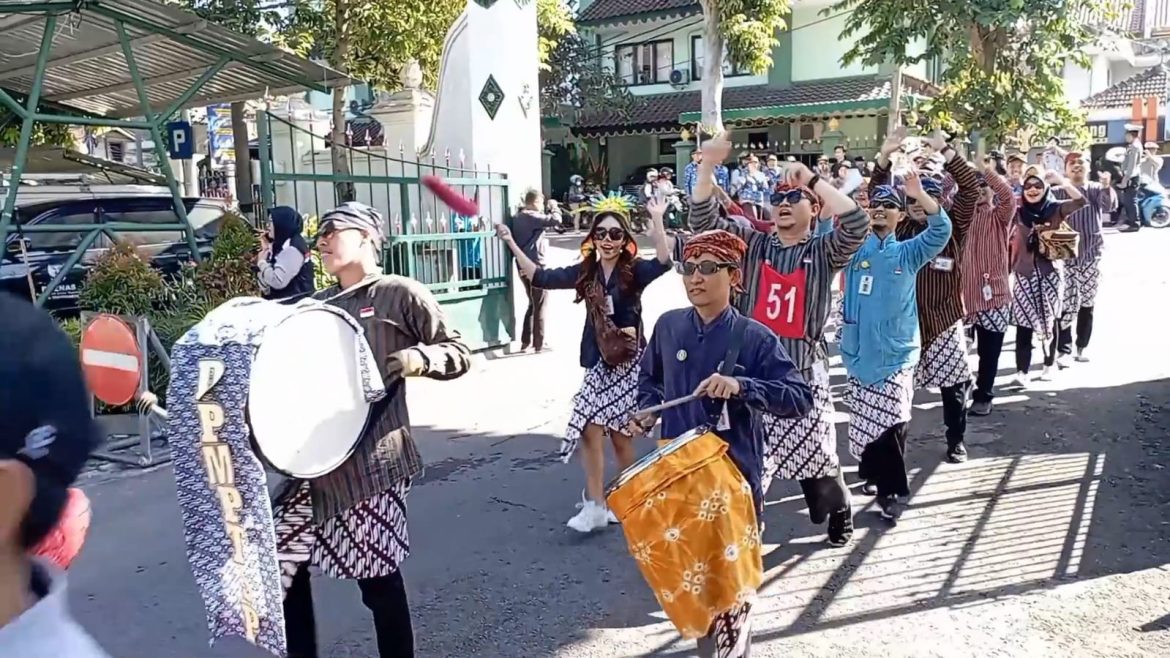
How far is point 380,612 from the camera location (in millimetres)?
3416

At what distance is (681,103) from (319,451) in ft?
95.5

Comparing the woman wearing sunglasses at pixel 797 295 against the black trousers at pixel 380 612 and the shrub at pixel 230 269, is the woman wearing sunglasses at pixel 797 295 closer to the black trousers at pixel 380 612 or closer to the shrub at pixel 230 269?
the black trousers at pixel 380 612

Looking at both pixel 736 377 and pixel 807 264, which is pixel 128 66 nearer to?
pixel 807 264

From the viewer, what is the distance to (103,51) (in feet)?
33.1

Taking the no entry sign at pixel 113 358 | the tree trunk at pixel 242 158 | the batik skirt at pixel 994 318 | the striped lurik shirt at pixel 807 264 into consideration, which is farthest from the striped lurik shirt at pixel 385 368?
the tree trunk at pixel 242 158

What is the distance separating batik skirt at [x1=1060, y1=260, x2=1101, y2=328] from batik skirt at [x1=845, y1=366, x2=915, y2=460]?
4448 mm

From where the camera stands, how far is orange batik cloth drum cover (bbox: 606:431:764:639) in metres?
3.06

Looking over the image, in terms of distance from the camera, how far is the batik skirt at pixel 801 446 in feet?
15.4

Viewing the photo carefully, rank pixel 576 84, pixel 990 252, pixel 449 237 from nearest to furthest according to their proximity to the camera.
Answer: pixel 990 252 < pixel 449 237 < pixel 576 84

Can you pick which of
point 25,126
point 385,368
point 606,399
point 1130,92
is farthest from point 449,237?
point 1130,92

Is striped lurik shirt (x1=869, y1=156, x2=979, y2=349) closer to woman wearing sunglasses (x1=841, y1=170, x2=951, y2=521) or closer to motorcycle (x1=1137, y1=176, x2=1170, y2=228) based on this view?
woman wearing sunglasses (x1=841, y1=170, x2=951, y2=521)

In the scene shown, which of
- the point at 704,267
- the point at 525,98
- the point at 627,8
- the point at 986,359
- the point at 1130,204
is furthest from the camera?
the point at 627,8

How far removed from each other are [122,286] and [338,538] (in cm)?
563

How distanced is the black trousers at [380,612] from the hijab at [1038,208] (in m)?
6.49
